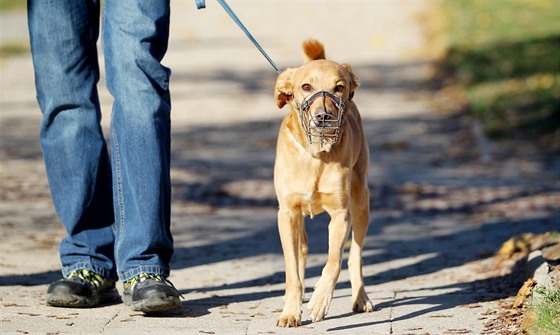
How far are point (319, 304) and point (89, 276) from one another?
1.20 m

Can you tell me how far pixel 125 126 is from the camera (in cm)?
480

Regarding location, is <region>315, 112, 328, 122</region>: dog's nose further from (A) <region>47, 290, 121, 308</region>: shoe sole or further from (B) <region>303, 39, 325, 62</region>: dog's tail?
(A) <region>47, 290, 121, 308</region>: shoe sole

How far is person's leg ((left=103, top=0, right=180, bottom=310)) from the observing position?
15.4ft

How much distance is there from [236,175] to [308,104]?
4.74 meters

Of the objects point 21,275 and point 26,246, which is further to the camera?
point 26,246

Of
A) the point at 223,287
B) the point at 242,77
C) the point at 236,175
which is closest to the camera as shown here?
the point at 223,287

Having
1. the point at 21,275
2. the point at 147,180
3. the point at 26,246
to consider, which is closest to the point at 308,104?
the point at 147,180

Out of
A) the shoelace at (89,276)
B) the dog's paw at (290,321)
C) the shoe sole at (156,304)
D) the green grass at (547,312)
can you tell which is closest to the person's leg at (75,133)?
the shoelace at (89,276)

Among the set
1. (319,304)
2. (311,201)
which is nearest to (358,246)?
(311,201)

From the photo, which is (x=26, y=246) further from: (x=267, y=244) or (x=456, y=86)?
(x=456, y=86)

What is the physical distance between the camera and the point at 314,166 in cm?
459

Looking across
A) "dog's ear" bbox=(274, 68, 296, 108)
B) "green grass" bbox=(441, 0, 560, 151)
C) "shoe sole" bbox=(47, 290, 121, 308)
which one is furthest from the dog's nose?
"green grass" bbox=(441, 0, 560, 151)

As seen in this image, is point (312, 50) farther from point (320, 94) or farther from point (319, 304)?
point (319, 304)

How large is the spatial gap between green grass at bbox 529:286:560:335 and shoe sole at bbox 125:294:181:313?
1544mm
